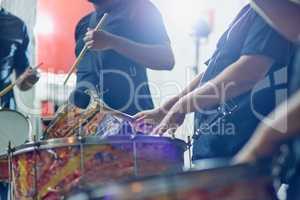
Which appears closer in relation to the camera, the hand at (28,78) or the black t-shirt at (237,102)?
the black t-shirt at (237,102)

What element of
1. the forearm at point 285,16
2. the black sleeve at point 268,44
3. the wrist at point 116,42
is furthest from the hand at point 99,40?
the forearm at point 285,16

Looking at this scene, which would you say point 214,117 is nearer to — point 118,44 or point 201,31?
point 118,44

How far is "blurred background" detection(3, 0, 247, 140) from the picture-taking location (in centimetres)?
259

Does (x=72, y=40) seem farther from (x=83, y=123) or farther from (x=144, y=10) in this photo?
(x=83, y=123)

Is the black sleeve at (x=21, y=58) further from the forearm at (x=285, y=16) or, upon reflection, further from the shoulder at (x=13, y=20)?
the forearm at (x=285, y=16)

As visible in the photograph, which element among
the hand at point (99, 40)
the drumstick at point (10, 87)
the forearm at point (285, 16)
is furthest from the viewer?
the drumstick at point (10, 87)

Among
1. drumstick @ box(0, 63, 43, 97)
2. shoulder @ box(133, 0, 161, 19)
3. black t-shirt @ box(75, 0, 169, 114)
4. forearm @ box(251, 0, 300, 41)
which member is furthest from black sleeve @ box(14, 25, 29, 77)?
forearm @ box(251, 0, 300, 41)

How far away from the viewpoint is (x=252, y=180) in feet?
2.06

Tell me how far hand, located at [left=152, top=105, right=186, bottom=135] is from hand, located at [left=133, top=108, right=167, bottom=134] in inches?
2.9

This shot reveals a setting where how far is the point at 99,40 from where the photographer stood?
1879 millimetres

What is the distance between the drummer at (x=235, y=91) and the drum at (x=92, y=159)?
92 millimetres

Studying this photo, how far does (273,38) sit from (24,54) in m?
1.93

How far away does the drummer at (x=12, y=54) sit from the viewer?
2754 mm

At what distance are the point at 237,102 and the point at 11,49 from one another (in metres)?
1.79
